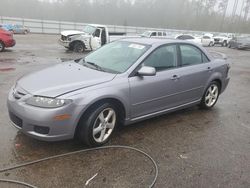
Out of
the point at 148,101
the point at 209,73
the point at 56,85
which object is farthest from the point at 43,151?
the point at 209,73

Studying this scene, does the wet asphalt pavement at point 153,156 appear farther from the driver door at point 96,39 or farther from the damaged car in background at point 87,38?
the damaged car in background at point 87,38

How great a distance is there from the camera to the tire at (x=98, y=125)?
3.57m

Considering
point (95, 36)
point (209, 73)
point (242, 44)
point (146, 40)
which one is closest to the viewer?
point (146, 40)

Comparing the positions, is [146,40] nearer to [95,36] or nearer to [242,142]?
[242,142]

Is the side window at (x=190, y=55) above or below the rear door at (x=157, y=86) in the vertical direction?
above

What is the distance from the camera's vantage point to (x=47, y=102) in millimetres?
3320

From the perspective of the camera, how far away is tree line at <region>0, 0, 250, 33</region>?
51625mm

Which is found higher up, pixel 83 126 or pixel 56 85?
pixel 56 85

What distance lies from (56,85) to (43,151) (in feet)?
3.04

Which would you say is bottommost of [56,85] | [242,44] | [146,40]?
[242,44]

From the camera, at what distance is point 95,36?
1616cm

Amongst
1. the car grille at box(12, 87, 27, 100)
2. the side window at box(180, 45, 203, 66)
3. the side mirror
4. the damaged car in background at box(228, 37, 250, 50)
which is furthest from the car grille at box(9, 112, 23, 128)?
the damaged car in background at box(228, 37, 250, 50)

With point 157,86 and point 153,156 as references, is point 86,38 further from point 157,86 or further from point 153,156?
point 153,156

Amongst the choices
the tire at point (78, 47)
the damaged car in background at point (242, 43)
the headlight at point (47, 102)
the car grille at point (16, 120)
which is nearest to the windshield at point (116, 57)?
the headlight at point (47, 102)
